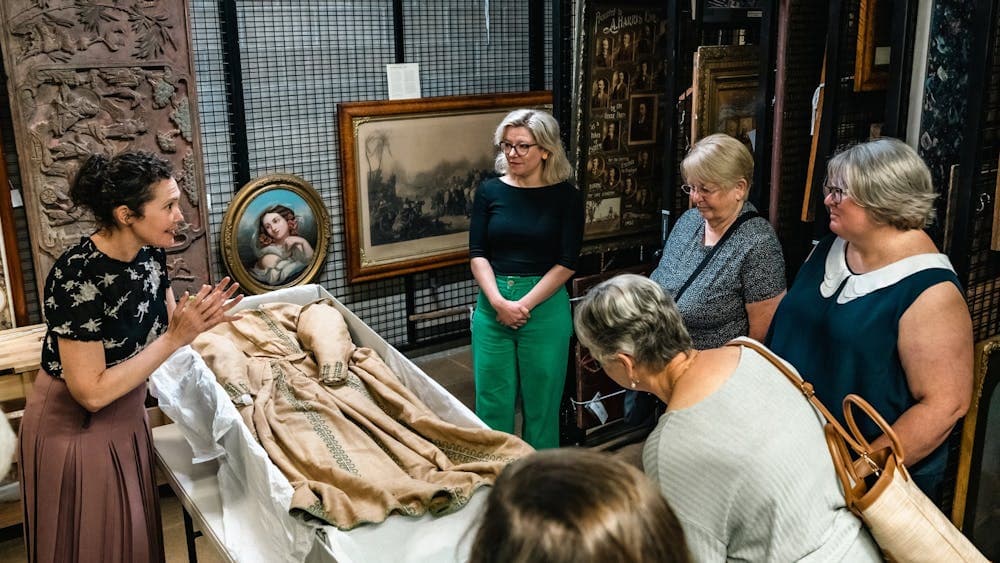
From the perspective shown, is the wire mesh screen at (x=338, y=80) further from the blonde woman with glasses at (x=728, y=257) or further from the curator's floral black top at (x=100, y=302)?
the blonde woman with glasses at (x=728, y=257)

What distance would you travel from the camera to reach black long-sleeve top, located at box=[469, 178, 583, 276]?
142 inches

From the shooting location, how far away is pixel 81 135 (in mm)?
3801

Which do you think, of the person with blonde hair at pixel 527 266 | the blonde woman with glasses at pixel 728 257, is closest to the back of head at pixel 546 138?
the person with blonde hair at pixel 527 266

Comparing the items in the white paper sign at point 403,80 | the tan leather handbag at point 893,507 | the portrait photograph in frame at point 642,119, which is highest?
the white paper sign at point 403,80

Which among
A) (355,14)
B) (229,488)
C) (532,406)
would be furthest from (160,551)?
(355,14)

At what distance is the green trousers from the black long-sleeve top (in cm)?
8

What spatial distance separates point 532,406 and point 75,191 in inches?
78.7

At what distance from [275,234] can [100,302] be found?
8.05ft

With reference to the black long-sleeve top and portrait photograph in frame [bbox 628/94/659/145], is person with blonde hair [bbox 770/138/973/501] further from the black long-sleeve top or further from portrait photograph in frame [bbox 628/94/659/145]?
portrait photograph in frame [bbox 628/94/659/145]

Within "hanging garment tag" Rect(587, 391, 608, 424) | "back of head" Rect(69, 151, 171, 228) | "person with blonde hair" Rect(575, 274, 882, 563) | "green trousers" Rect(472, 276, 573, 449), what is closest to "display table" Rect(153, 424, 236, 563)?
"back of head" Rect(69, 151, 171, 228)

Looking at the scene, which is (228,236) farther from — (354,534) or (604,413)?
(354,534)

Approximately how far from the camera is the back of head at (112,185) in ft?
8.19

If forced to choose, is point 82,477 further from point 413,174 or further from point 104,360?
point 413,174

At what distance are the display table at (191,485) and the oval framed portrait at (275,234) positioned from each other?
5.31 feet
